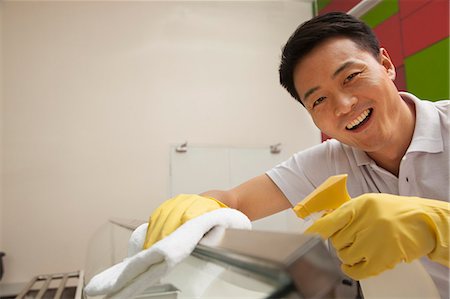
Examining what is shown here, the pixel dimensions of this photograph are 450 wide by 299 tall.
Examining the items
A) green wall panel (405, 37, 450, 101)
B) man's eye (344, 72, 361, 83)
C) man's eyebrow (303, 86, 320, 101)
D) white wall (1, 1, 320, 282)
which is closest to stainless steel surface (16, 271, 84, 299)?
white wall (1, 1, 320, 282)

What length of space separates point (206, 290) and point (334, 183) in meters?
0.25

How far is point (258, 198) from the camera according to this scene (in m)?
1.22

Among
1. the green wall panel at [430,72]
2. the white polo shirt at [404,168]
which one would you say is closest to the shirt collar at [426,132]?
the white polo shirt at [404,168]

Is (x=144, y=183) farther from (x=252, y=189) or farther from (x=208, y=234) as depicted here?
(x=208, y=234)

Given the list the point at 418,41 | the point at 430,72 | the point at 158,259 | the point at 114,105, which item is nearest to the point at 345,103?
the point at 158,259

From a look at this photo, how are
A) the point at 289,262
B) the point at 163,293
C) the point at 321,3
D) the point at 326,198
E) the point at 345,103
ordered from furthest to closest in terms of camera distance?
the point at 321,3
the point at 345,103
the point at 163,293
the point at 326,198
the point at 289,262

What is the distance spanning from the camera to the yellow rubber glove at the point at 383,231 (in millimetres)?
472

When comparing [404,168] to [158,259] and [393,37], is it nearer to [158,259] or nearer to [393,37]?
[158,259]

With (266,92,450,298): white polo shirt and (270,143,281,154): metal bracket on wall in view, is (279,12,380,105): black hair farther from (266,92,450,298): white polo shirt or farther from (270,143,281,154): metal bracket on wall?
(270,143,281,154): metal bracket on wall

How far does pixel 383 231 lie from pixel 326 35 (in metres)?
0.68

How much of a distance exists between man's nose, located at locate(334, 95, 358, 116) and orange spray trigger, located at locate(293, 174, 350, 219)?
1.47 feet

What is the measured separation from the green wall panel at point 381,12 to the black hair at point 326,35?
3.57 feet

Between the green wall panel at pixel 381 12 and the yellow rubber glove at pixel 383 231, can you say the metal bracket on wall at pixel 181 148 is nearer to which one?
the green wall panel at pixel 381 12

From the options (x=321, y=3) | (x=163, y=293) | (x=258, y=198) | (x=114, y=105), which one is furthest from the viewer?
(x=321, y=3)
